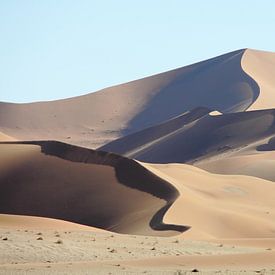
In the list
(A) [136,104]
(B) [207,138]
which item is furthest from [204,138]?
(A) [136,104]

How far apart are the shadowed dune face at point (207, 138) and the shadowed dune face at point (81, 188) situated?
97.6ft

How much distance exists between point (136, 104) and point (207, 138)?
5242cm

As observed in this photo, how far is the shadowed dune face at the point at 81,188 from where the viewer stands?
113 ft

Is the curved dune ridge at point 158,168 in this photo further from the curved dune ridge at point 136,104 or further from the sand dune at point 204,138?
the curved dune ridge at point 136,104

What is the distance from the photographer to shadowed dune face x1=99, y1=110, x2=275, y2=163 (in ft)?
241

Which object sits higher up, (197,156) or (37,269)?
(37,269)

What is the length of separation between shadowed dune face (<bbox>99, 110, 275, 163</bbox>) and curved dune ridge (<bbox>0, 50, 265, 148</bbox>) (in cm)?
2306

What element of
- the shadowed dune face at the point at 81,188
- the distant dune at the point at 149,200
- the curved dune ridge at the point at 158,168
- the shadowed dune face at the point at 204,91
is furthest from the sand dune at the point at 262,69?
the shadowed dune face at the point at 81,188

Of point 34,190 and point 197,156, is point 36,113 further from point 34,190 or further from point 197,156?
point 34,190

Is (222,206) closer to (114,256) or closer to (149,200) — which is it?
(149,200)

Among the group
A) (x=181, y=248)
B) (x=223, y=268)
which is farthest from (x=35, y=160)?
(x=223, y=268)

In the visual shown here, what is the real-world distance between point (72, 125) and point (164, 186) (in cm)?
8398

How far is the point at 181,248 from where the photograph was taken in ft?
66.2

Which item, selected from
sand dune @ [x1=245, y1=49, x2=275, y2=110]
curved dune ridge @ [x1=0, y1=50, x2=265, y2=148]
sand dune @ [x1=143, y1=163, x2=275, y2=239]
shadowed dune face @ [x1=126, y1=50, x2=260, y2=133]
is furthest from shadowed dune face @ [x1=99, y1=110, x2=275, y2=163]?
sand dune @ [x1=143, y1=163, x2=275, y2=239]
